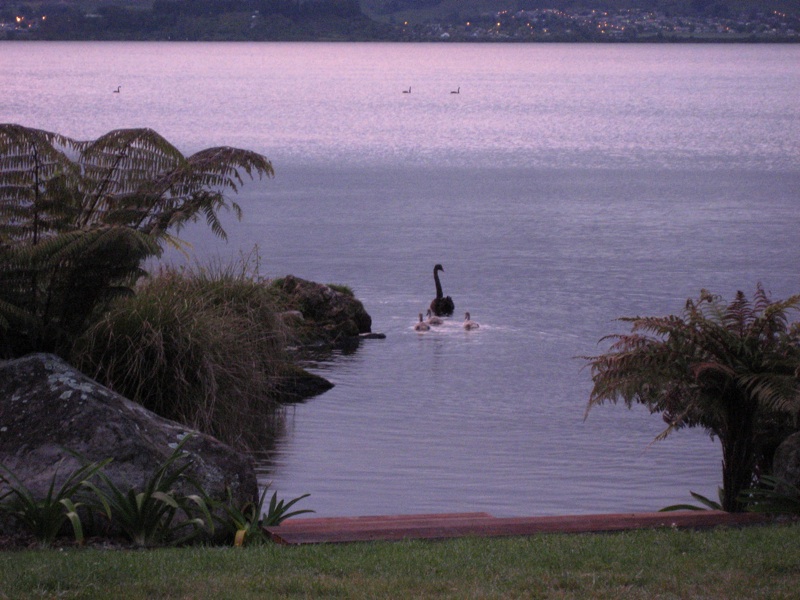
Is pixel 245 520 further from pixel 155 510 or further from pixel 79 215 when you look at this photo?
pixel 79 215

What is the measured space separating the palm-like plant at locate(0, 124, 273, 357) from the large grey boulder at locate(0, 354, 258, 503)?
61.3 inches

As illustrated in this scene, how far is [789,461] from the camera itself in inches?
349

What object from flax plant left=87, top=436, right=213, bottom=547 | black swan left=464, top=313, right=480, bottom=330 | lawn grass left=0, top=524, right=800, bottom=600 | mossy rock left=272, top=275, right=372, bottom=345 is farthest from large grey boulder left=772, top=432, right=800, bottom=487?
black swan left=464, top=313, right=480, bottom=330

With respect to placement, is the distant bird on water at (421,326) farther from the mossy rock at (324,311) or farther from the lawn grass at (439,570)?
the lawn grass at (439,570)

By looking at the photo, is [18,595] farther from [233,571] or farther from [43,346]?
[43,346]

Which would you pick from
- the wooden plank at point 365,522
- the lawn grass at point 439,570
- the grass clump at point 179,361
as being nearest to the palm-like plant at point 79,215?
the grass clump at point 179,361

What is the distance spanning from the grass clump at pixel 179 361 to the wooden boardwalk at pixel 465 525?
4.09m

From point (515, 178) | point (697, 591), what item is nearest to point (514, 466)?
point (697, 591)

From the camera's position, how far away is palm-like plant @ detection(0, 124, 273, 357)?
10289mm

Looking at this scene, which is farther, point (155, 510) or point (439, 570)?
point (155, 510)

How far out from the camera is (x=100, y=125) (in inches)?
3319

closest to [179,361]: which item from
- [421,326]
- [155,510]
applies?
[155,510]

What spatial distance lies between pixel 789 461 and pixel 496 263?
2299 centimetres

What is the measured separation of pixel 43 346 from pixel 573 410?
7.95 m
